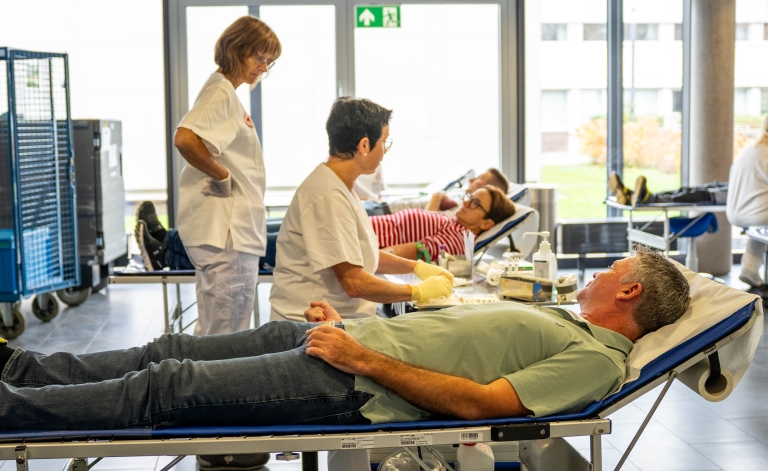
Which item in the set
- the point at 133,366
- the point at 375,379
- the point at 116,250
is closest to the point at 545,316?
the point at 375,379

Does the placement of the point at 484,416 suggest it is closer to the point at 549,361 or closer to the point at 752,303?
the point at 549,361

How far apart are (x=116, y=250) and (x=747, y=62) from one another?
514 centimetres

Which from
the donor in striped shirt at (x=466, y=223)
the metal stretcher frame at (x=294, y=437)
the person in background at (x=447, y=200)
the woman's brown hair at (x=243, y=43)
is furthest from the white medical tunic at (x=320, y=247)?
the person in background at (x=447, y=200)

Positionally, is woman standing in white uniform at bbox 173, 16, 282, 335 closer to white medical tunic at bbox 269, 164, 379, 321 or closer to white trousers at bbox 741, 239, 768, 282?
white medical tunic at bbox 269, 164, 379, 321

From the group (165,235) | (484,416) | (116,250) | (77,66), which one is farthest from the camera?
(77,66)

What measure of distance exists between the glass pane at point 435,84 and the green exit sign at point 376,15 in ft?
0.15

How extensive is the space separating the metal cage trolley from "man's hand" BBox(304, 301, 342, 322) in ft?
9.36

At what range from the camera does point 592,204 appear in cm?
706

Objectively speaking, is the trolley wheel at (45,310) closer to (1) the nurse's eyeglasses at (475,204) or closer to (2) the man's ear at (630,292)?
(1) the nurse's eyeglasses at (475,204)

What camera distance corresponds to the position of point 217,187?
3010mm

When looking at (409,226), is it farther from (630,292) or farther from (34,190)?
(34,190)

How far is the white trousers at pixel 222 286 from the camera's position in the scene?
304cm

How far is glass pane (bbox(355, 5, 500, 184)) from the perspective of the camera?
6672 mm

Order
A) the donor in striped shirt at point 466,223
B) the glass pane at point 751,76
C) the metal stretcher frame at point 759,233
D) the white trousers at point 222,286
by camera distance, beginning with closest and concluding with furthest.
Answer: the white trousers at point 222,286 < the donor in striped shirt at point 466,223 < the metal stretcher frame at point 759,233 < the glass pane at point 751,76
